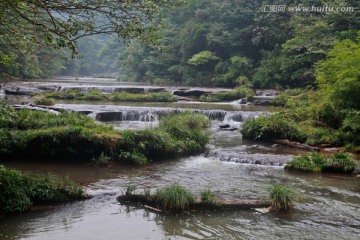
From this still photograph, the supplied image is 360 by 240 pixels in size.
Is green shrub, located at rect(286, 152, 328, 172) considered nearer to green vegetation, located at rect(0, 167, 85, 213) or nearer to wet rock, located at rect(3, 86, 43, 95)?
green vegetation, located at rect(0, 167, 85, 213)

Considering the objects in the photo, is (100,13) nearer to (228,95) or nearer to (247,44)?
(228,95)

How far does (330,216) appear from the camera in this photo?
7891 millimetres

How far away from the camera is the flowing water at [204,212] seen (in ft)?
22.4

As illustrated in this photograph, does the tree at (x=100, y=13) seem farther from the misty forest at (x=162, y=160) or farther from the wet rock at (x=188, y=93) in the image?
the wet rock at (x=188, y=93)

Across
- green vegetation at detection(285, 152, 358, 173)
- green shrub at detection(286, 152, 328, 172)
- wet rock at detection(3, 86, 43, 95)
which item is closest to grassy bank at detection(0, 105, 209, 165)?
green shrub at detection(286, 152, 328, 172)

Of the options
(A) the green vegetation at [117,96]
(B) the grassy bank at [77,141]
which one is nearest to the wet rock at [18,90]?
(A) the green vegetation at [117,96]

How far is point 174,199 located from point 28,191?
2.92 m

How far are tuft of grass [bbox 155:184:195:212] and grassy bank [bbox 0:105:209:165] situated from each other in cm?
419

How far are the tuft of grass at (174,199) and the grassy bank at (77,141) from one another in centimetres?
419

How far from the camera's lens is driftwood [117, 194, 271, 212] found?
805 cm

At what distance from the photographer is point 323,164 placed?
39.1 ft

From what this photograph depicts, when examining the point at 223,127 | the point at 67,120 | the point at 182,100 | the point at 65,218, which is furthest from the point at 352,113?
the point at 182,100

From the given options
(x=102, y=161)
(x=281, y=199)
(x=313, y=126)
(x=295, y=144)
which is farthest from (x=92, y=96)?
(x=281, y=199)

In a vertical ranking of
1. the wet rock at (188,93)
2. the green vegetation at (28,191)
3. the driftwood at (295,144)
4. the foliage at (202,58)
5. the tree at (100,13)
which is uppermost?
the foliage at (202,58)
